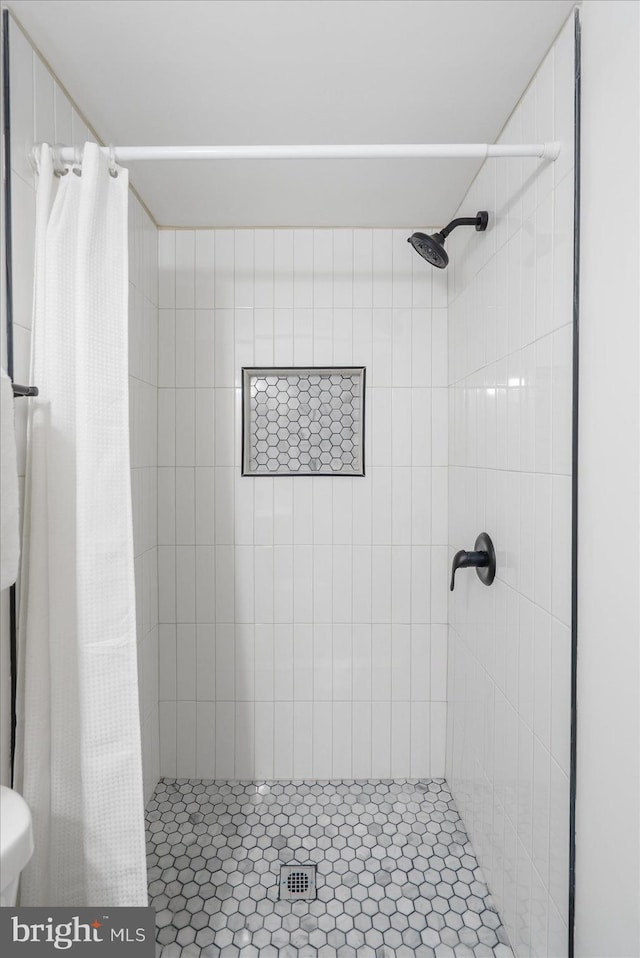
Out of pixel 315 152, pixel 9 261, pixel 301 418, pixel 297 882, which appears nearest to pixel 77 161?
pixel 9 261

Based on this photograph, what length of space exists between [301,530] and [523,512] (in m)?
0.99

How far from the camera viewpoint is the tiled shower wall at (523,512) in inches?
44.4

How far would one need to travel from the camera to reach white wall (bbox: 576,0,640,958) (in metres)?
0.88

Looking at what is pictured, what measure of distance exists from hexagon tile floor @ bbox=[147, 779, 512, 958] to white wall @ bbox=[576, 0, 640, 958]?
0.55 m

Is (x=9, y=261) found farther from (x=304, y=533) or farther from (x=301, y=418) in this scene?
(x=304, y=533)

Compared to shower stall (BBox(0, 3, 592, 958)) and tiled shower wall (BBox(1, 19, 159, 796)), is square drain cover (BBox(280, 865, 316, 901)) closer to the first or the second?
shower stall (BBox(0, 3, 592, 958))

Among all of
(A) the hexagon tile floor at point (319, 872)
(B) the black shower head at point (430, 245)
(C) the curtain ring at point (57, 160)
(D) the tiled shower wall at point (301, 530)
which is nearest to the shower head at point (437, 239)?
(B) the black shower head at point (430, 245)

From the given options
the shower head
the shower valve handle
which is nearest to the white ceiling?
the shower head

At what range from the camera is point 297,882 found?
1579mm

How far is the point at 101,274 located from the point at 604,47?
1.06 metres

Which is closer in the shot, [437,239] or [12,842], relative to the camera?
[12,842]

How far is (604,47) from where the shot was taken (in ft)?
3.16

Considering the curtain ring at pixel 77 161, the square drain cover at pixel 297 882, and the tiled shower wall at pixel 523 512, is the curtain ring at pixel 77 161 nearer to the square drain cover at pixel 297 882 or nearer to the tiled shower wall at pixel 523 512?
the tiled shower wall at pixel 523 512

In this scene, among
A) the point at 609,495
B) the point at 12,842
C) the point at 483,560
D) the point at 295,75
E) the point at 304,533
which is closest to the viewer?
the point at 12,842
